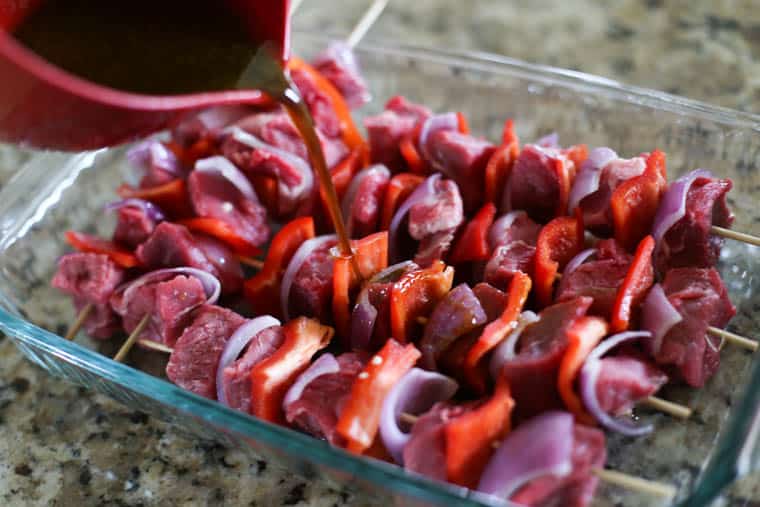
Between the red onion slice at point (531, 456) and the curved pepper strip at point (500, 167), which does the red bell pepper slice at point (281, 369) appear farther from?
the curved pepper strip at point (500, 167)

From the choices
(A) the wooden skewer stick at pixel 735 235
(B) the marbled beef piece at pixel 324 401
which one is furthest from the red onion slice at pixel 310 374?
(A) the wooden skewer stick at pixel 735 235

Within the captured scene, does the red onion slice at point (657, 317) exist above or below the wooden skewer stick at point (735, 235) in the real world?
below

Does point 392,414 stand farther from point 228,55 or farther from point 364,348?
point 228,55

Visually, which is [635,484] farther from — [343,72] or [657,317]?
[343,72]

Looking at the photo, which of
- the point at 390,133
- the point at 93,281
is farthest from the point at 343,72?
the point at 93,281

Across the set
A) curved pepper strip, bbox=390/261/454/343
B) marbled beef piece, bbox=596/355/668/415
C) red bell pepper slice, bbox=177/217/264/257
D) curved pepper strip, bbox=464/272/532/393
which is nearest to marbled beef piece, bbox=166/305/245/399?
red bell pepper slice, bbox=177/217/264/257

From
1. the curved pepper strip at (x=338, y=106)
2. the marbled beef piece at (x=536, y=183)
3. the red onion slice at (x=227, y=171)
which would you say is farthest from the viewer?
the curved pepper strip at (x=338, y=106)

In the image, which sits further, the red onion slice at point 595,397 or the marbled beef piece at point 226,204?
the marbled beef piece at point 226,204
